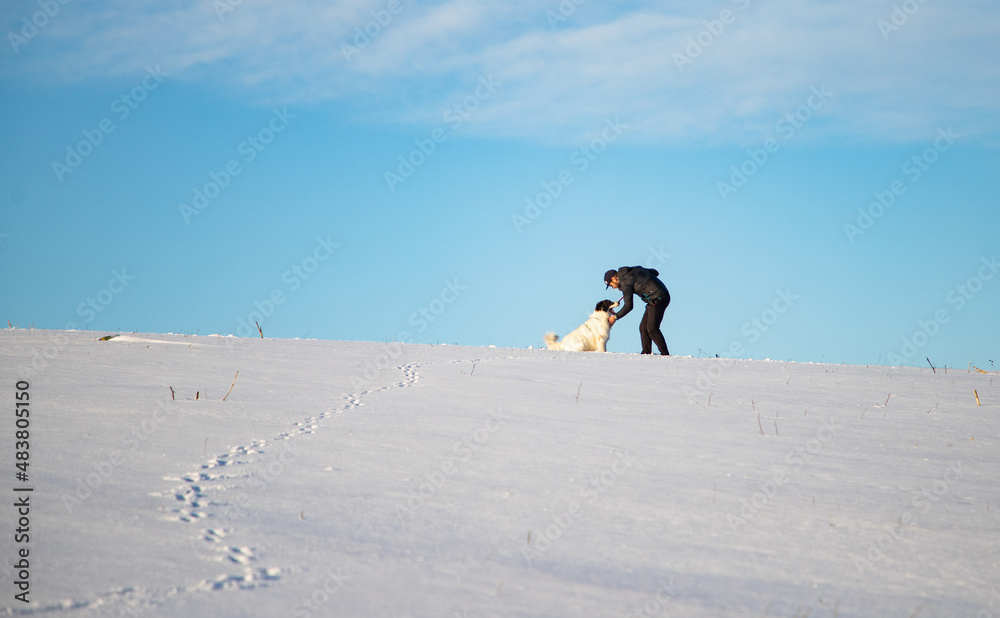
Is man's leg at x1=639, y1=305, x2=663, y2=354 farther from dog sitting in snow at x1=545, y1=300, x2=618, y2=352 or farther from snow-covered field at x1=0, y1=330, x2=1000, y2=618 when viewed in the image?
snow-covered field at x1=0, y1=330, x2=1000, y2=618

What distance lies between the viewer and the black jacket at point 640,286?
11.1 m

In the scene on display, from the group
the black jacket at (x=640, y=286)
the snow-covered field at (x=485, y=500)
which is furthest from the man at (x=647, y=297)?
the snow-covered field at (x=485, y=500)

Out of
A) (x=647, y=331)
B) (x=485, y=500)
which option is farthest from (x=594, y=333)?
(x=485, y=500)

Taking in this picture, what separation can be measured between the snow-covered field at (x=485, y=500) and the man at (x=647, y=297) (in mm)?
4911

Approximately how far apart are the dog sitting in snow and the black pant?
66 centimetres

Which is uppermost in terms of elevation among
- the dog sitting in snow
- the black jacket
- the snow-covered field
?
the black jacket

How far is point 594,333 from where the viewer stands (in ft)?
37.6

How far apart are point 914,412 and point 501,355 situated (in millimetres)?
4691

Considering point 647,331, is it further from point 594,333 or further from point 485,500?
point 485,500

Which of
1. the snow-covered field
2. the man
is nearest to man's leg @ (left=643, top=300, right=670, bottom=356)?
the man

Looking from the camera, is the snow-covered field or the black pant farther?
the black pant

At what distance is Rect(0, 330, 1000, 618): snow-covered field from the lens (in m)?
2.34

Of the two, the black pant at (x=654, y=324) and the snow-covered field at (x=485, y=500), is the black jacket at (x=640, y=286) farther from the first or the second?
the snow-covered field at (x=485, y=500)

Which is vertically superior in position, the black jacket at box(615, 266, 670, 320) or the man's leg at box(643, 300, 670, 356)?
the black jacket at box(615, 266, 670, 320)
